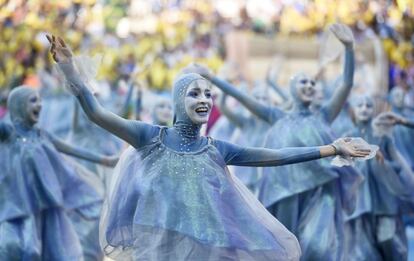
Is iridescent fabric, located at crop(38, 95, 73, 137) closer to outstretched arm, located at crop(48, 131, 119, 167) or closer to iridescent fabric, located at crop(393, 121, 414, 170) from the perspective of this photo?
iridescent fabric, located at crop(393, 121, 414, 170)

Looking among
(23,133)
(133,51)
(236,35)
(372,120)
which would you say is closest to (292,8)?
(236,35)

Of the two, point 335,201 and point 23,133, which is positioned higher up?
point 23,133

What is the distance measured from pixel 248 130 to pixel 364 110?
3.50 m

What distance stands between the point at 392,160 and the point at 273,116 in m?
1.49

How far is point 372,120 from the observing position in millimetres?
11438

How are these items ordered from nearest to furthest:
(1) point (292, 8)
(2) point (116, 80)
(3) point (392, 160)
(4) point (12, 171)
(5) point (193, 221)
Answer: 1. (5) point (193, 221)
2. (4) point (12, 171)
3. (3) point (392, 160)
4. (2) point (116, 80)
5. (1) point (292, 8)

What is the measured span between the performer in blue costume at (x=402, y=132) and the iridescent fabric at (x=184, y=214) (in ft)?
27.7

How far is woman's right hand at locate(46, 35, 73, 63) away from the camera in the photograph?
7082 millimetres

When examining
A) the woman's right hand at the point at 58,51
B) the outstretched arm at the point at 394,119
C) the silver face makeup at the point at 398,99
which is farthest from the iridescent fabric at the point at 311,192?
the silver face makeup at the point at 398,99

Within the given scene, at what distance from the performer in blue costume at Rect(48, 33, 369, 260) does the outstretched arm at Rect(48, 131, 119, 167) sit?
7.58 ft

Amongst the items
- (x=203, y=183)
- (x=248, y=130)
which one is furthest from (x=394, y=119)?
(x=248, y=130)

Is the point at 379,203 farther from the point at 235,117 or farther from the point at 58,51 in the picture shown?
the point at 58,51

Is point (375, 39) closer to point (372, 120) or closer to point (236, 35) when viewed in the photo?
point (236, 35)

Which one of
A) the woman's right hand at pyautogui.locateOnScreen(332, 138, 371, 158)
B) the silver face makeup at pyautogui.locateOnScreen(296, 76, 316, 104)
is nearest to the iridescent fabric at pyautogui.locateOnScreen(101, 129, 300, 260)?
the woman's right hand at pyautogui.locateOnScreen(332, 138, 371, 158)
